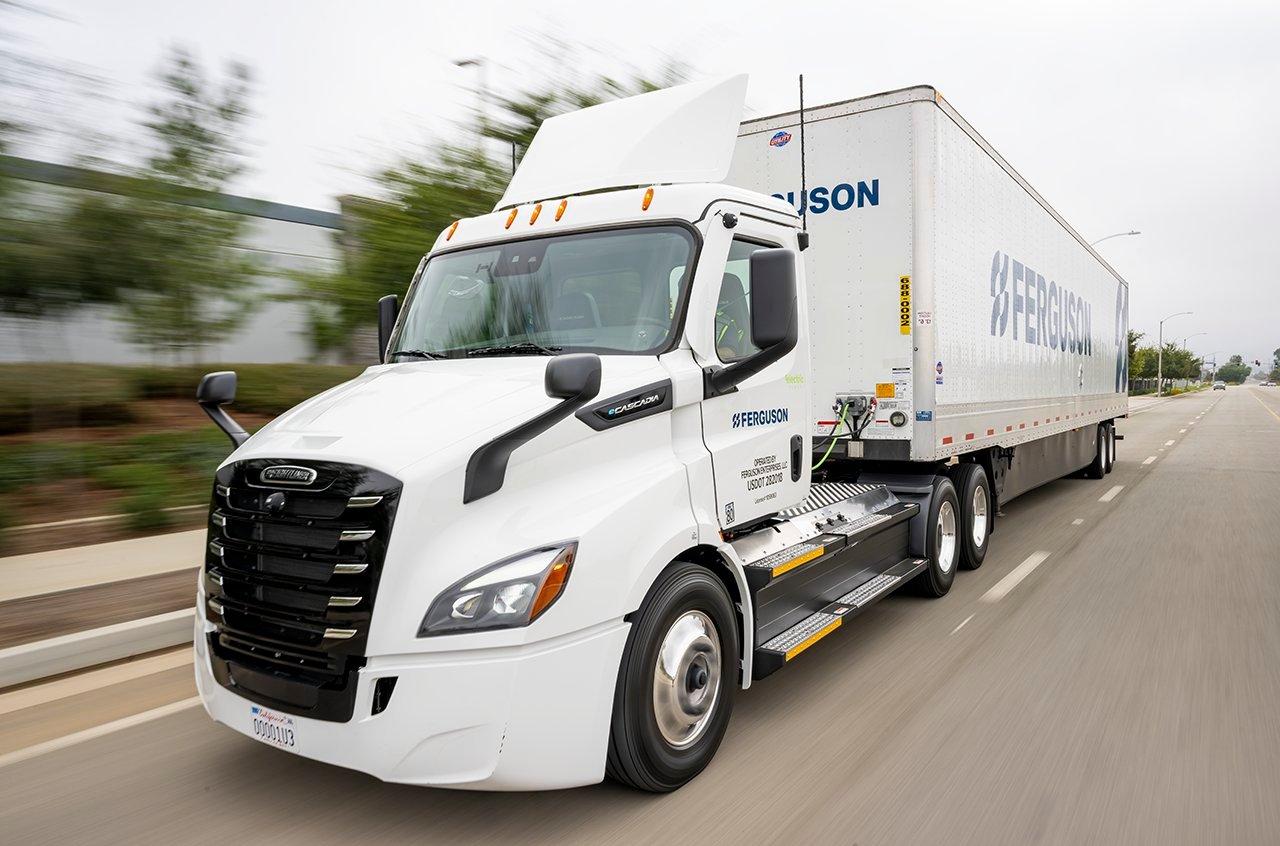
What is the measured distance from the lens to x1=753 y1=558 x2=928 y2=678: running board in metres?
4.23

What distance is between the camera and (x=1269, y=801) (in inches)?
138

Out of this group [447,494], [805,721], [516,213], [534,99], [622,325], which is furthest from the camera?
[534,99]

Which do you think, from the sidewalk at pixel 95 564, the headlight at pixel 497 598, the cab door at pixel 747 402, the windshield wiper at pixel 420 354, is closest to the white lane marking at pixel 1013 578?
the cab door at pixel 747 402

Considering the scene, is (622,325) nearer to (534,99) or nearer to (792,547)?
(792,547)

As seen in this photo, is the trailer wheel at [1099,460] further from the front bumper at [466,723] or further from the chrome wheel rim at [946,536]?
the front bumper at [466,723]

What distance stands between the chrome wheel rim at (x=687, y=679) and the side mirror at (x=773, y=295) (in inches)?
48.7

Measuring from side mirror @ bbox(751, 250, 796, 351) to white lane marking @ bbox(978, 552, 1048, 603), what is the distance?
12.8 ft

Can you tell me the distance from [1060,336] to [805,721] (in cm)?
898

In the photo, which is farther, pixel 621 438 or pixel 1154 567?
pixel 1154 567

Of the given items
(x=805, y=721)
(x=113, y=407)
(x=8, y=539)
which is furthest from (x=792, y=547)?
(x=113, y=407)

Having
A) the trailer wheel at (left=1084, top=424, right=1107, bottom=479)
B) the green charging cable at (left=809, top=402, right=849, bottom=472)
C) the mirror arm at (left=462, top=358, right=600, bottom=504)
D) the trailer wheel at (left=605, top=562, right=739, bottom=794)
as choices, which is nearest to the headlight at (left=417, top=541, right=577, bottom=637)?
the mirror arm at (left=462, top=358, right=600, bottom=504)

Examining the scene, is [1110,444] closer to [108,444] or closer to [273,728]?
[108,444]

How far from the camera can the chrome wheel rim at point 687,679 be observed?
11.8 feet

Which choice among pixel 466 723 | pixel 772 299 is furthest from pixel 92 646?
pixel 772 299
